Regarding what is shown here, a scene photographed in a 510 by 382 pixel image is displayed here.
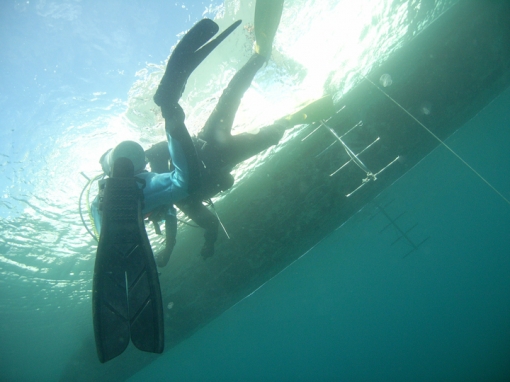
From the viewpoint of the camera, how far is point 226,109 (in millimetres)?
4309

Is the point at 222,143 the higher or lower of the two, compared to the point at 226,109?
lower

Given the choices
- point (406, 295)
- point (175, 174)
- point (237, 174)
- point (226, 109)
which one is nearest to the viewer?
point (175, 174)

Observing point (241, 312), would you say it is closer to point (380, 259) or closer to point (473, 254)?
point (380, 259)

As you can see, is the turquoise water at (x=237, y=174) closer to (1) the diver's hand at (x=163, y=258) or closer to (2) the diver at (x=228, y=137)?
(2) the diver at (x=228, y=137)

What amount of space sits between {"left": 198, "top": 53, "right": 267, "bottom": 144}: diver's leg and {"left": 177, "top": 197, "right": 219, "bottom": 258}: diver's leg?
122cm

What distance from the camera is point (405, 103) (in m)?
6.40

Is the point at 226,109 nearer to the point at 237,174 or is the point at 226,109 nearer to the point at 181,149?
the point at 181,149

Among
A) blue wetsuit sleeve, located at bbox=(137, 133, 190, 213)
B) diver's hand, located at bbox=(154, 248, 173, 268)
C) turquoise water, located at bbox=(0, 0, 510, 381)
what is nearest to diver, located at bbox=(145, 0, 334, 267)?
blue wetsuit sleeve, located at bbox=(137, 133, 190, 213)

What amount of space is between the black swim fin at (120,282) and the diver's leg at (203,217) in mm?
1870

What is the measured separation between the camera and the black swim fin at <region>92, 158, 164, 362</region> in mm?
2529

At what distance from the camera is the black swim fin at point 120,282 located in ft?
8.30

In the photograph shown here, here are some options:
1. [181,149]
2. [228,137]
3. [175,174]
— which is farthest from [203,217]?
[181,149]

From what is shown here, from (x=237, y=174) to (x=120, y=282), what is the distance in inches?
267

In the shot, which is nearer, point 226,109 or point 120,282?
point 120,282
